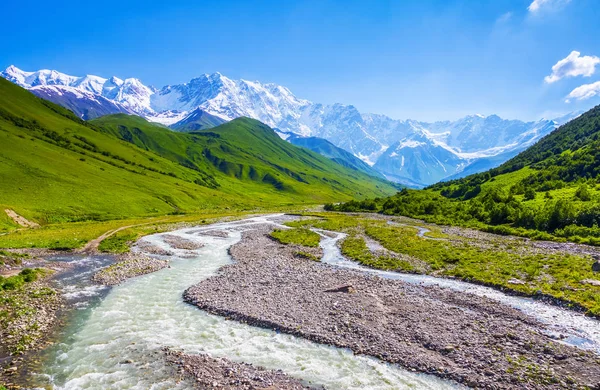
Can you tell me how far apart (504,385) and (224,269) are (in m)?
34.3

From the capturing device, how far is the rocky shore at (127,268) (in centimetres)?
3834

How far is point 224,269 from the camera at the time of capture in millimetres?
44750

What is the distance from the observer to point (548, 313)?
28469mm

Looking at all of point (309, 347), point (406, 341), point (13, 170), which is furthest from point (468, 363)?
point (13, 170)

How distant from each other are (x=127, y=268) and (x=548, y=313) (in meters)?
47.3

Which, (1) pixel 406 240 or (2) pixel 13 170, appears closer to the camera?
(1) pixel 406 240

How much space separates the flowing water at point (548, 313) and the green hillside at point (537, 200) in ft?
121

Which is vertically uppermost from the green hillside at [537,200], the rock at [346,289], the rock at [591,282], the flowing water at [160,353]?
the green hillside at [537,200]

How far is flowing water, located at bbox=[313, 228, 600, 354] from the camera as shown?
23.9 m

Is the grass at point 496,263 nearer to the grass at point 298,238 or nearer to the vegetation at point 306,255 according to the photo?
the vegetation at point 306,255

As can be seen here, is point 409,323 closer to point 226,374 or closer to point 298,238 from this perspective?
point 226,374

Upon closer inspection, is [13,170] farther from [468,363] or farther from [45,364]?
[468,363]

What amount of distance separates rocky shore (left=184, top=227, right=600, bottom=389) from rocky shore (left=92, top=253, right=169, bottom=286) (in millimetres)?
10402

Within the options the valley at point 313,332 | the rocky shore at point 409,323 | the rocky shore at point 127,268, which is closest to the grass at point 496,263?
the valley at point 313,332
